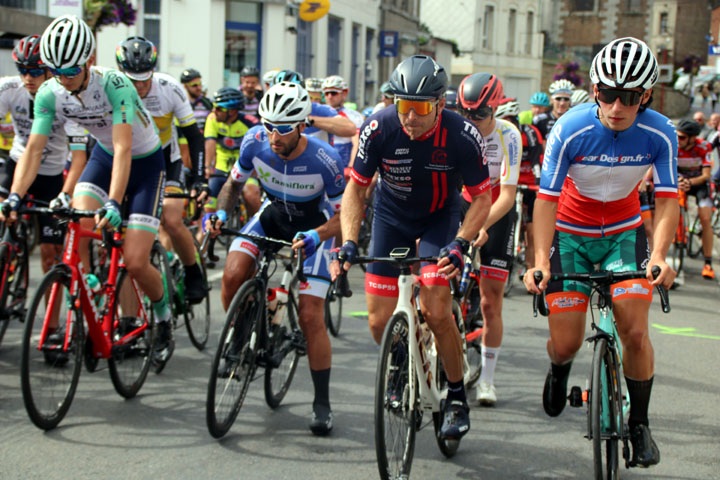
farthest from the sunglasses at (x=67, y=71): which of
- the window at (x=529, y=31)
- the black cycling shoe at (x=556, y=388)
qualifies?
the window at (x=529, y=31)

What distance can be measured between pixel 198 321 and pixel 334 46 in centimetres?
2941

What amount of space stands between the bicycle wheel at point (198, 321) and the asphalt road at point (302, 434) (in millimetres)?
120

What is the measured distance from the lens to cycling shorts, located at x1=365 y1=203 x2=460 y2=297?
5.09 metres

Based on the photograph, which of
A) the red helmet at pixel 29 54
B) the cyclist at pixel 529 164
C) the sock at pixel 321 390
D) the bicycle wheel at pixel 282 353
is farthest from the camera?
the cyclist at pixel 529 164

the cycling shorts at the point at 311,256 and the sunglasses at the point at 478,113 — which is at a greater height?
the sunglasses at the point at 478,113

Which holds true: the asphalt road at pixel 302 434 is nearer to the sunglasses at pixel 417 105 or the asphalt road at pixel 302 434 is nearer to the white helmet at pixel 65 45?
the sunglasses at pixel 417 105

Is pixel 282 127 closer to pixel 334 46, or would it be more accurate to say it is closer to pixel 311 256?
pixel 311 256

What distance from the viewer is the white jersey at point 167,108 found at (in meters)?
7.37

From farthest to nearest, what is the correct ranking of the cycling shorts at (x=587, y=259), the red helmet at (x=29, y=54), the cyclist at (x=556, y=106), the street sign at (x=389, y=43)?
the street sign at (x=389, y=43) → the cyclist at (x=556, y=106) → the red helmet at (x=29, y=54) → the cycling shorts at (x=587, y=259)

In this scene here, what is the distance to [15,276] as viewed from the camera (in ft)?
21.1

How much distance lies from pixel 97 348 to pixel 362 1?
112ft

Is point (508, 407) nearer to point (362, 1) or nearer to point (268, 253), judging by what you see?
point (268, 253)

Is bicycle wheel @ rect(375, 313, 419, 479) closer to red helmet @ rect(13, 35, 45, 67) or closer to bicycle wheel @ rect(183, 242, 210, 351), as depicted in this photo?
bicycle wheel @ rect(183, 242, 210, 351)

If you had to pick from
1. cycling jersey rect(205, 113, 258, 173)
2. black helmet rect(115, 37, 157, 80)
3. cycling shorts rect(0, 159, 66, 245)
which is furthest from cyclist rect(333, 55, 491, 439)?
cycling jersey rect(205, 113, 258, 173)
